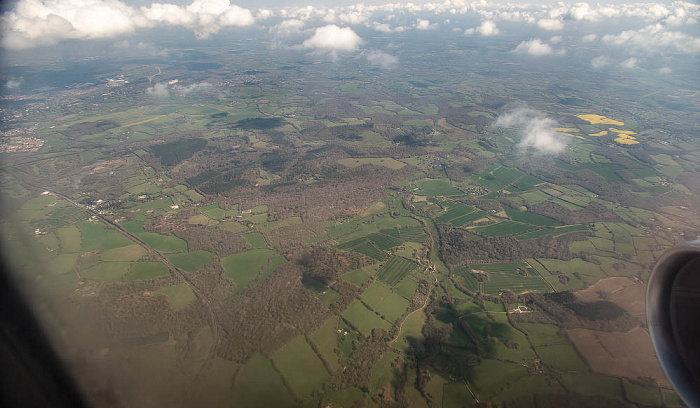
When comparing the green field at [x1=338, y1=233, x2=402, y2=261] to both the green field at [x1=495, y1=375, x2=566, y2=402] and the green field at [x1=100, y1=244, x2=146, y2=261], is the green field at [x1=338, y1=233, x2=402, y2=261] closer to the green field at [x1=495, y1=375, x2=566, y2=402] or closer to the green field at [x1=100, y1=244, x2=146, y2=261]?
the green field at [x1=495, y1=375, x2=566, y2=402]

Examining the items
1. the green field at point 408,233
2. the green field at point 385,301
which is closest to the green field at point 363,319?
the green field at point 385,301

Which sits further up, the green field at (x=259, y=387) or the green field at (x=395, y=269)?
the green field at (x=259, y=387)

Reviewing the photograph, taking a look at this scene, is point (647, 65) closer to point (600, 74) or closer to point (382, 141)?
point (600, 74)

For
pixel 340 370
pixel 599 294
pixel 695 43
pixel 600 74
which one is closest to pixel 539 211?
pixel 599 294

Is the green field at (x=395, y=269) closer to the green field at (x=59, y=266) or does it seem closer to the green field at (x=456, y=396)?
the green field at (x=456, y=396)

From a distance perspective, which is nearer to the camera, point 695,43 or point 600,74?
point 600,74

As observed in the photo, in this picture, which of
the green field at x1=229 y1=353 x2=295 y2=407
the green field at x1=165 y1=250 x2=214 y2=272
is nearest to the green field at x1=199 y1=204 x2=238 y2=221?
the green field at x1=165 y1=250 x2=214 y2=272

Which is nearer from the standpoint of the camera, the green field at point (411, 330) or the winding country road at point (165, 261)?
the winding country road at point (165, 261)
